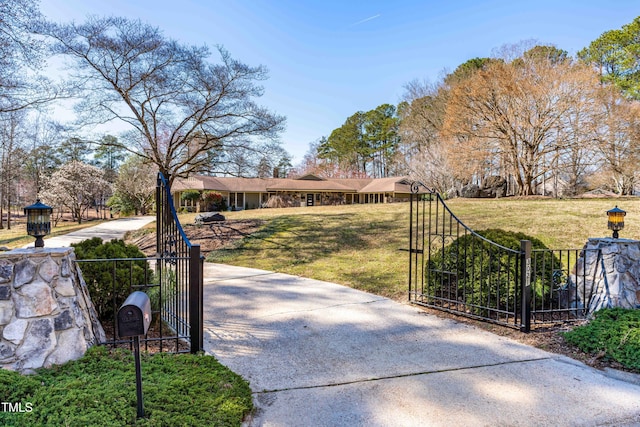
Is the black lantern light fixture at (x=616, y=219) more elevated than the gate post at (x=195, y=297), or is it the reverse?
the black lantern light fixture at (x=616, y=219)

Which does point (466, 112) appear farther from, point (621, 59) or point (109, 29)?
point (109, 29)

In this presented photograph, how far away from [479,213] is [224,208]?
847 inches

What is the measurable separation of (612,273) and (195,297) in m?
4.46

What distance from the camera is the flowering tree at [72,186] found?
2408cm

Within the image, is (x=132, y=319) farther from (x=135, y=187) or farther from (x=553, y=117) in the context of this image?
(x=135, y=187)

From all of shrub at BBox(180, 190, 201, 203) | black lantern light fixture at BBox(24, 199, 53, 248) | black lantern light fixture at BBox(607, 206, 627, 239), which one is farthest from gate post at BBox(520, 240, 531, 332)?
shrub at BBox(180, 190, 201, 203)

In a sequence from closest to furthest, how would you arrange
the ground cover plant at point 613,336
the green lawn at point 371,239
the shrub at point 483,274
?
the ground cover plant at point 613,336, the shrub at point 483,274, the green lawn at point 371,239

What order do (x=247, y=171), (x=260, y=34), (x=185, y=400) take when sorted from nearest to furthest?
(x=185, y=400) < (x=260, y=34) < (x=247, y=171)

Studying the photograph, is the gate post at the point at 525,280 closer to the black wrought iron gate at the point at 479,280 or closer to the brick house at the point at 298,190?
the black wrought iron gate at the point at 479,280

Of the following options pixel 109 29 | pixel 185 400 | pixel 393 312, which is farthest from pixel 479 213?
pixel 109 29

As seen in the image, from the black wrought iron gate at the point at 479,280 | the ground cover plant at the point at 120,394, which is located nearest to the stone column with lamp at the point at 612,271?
the black wrought iron gate at the point at 479,280

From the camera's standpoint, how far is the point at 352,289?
6.12 metres

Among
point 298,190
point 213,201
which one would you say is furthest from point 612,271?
point 298,190

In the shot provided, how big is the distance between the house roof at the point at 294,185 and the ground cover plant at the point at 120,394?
27.2 metres
